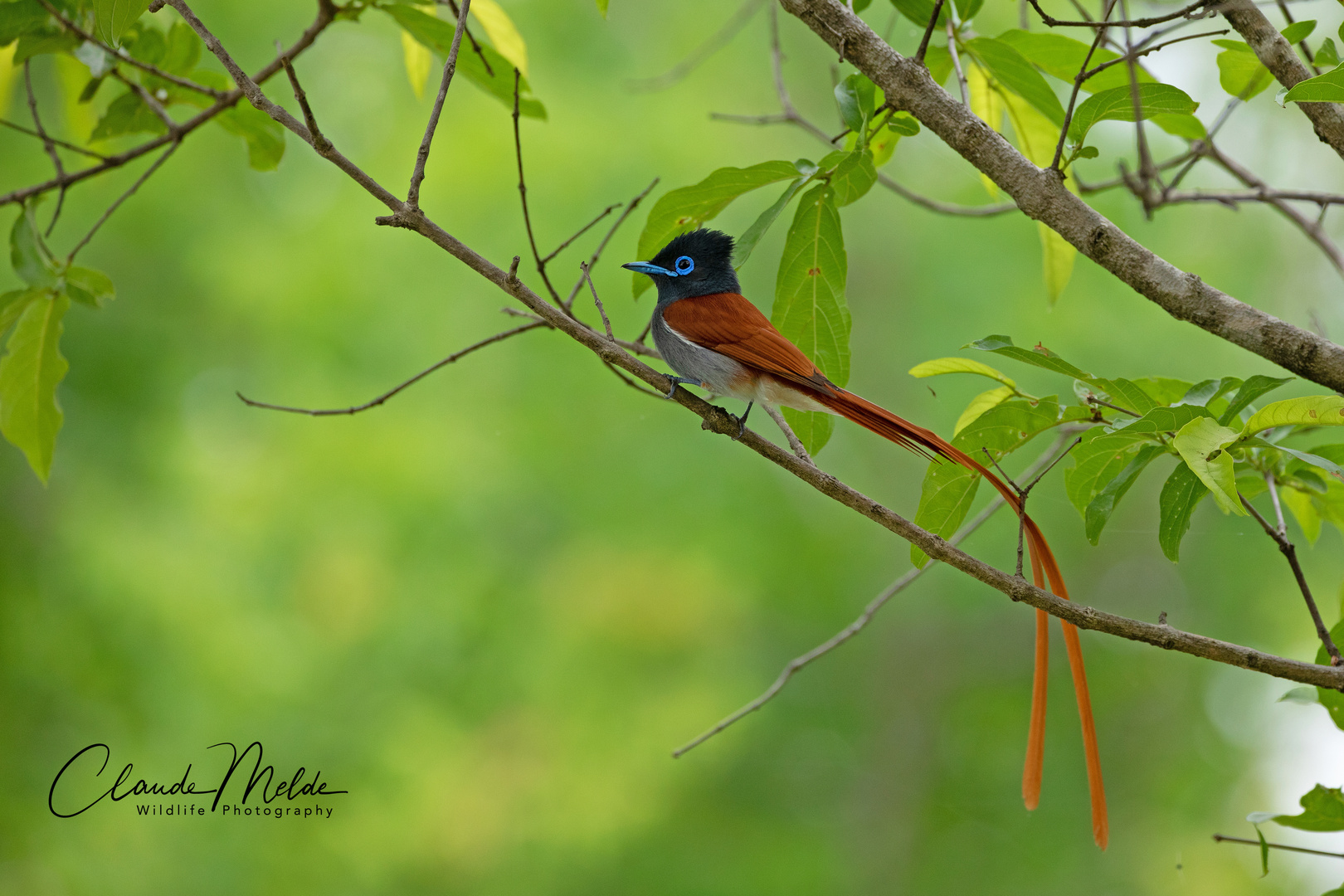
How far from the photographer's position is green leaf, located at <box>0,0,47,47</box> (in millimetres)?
1173

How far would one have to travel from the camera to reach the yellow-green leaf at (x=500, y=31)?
48.5 inches

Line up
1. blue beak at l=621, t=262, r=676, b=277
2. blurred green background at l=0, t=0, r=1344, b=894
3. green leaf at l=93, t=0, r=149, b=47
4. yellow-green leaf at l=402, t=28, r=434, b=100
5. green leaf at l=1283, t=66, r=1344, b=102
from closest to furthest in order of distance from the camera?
green leaf at l=1283, t=66, r=1344, b=102, green leaf at l=93, t=0, r=149, b=47, blue beak at l=621, t=262, r=676, b=277, yellow-green leaf at l=402, t=28, r=434, b=100, blurred green background at l=0, t=0, r=1344, b=894

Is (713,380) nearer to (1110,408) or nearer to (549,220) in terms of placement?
(1110,408)

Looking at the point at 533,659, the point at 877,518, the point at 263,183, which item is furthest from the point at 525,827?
the point at 877,518

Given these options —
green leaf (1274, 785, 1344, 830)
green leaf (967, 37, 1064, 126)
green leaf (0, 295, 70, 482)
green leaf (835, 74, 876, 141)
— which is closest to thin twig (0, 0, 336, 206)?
green leaf (0, 295, 70, 482)

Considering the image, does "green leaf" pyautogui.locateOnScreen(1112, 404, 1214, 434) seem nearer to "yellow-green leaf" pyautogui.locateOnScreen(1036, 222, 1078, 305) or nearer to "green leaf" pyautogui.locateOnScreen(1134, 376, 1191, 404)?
"green leaf" pyautogui.locateOnScreen(1134, 376, 1191, 404)

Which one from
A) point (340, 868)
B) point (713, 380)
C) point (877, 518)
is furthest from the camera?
point (340, 868)

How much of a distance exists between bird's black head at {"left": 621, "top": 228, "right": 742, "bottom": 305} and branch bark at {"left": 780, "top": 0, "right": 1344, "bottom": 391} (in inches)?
24.1

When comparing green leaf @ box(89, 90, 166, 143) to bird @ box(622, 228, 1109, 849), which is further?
green leaf @ box(89, 90, 166, 143)

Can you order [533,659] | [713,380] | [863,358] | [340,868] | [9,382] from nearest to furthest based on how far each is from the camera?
[9,382]
[713,380]
[340,868]
[533,659]
[863,358]

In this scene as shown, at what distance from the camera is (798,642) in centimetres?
430

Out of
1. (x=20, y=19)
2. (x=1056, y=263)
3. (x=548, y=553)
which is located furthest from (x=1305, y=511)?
(x=548, y=553)

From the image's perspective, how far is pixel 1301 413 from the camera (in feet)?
2.40

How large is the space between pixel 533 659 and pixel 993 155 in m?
3.45
